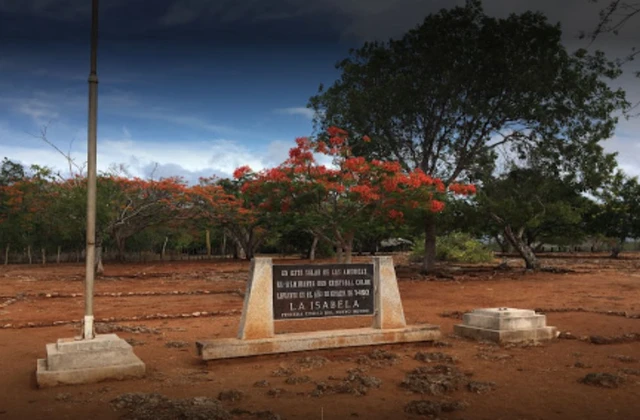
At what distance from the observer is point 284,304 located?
7.65 m

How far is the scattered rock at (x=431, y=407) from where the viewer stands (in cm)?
509

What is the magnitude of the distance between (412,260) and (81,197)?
67.5 ft

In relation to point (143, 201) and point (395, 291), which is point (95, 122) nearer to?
point (395, 291)

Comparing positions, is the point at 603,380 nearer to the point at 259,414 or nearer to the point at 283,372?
the point at 283,372

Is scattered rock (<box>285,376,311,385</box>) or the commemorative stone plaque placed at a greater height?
the commemorative stone plaque

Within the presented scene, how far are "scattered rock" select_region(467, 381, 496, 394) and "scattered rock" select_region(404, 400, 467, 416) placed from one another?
1.88 ft

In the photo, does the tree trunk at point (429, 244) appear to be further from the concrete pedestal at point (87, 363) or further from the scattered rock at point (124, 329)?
the concrete pedestal at point (87, 363)

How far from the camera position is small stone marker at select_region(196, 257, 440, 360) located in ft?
24.0

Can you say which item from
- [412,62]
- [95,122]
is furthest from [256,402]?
[412,62]

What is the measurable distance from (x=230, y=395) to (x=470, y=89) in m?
18.8

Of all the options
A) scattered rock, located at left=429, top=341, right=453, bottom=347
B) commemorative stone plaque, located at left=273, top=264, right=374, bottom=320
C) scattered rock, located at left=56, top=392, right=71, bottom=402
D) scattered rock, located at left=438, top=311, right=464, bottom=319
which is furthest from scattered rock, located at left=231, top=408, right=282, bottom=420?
scattered rock, located at left=438, top=311, right=464, bottom=319

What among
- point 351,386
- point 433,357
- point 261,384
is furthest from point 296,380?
point 433,357

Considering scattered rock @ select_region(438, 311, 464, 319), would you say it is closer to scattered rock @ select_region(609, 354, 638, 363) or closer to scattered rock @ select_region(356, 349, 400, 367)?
scattered rock @ select_region(609, 354, 638, 363)

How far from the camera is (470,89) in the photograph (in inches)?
859
